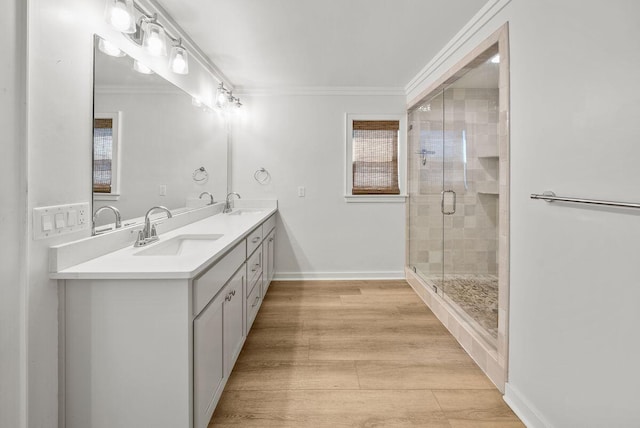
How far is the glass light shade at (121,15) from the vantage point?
1.73 m

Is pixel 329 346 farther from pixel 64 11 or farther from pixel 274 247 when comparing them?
pixel 64 11

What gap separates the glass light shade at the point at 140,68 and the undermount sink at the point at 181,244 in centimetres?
99

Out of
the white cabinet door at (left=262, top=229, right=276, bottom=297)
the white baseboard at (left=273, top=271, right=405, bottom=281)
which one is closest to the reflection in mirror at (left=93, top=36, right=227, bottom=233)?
the white cabinet door at (left=262, top=229, right=276, bottom=297)

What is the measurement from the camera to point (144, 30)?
2.17 metres

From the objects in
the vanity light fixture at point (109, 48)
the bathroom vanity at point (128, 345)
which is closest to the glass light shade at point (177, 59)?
the vanity light fixture at point (109, 48)

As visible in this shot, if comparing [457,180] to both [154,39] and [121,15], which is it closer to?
[154,39]

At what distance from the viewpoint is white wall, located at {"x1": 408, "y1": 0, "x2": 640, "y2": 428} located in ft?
4.05

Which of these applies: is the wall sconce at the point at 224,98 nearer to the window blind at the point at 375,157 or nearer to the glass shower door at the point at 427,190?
the window blind at the point at 375,157

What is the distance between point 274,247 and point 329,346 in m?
1.82

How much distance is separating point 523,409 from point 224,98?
3.48 m

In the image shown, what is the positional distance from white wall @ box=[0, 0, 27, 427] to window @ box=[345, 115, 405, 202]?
3312 mm

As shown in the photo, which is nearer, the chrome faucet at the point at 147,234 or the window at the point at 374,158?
the chrome faucet at the point at 147,234

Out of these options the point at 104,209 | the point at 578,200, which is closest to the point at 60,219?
the point at 104,209

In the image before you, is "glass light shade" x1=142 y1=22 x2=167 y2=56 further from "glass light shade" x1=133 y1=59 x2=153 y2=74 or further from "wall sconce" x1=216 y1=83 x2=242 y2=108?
"wall sconce" x1=216 y1=83 x2=242 y2=108
